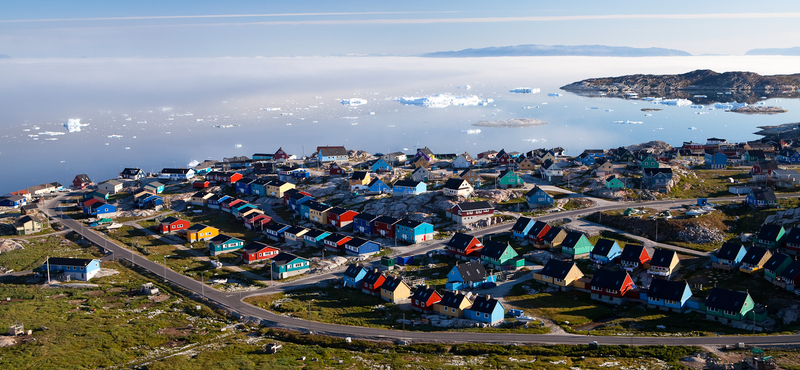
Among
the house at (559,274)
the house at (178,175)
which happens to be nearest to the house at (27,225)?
the house at (178,175)

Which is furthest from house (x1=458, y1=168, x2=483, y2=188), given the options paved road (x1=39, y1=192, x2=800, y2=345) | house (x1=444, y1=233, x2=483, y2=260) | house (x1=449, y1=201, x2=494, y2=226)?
paved road (x1=39, y1=192, x2=800, y2=345)

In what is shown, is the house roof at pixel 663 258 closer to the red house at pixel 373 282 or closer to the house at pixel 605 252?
the house at pixel 605 252

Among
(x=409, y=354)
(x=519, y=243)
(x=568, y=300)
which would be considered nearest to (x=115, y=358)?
(x=409, y=354)

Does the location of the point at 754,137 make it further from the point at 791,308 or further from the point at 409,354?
the point at 409,354

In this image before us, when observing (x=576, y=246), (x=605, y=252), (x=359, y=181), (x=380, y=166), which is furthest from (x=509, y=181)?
(x=605, y=252)

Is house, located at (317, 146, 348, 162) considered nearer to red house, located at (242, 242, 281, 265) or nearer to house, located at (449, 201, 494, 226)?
house, located at (449, 201, 494, 226)

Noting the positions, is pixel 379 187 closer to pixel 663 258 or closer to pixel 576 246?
pixel 576 246
